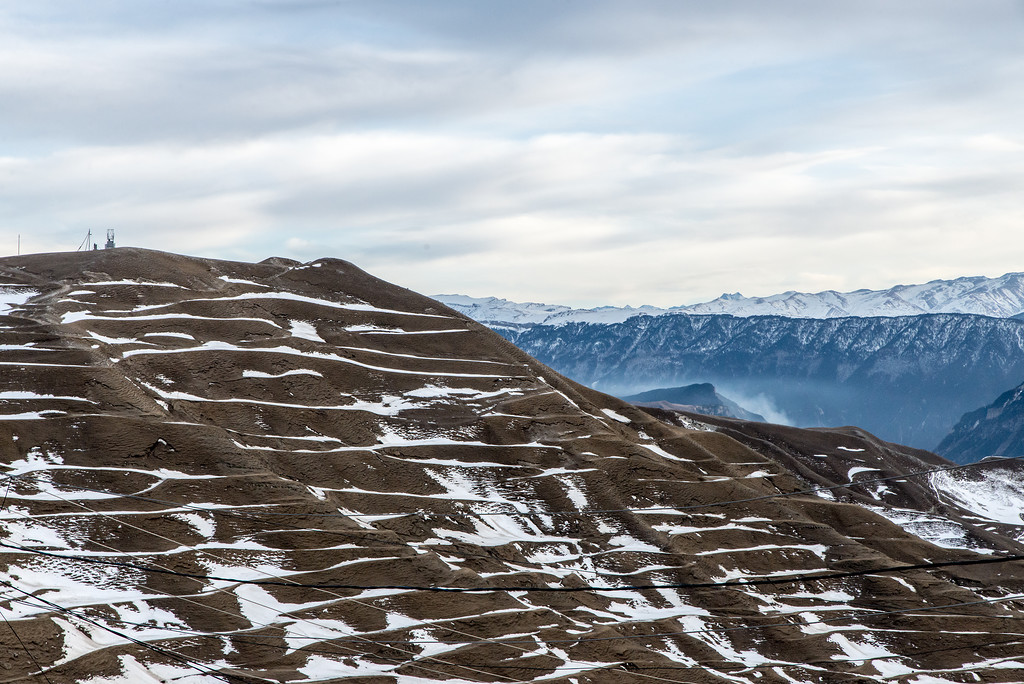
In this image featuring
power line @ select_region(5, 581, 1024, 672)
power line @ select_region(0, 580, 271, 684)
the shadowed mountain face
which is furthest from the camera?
the shadowed mountain face

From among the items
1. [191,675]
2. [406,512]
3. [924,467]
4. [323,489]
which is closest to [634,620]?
[406,512]

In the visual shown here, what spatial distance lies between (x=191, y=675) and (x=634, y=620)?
90.7 feet

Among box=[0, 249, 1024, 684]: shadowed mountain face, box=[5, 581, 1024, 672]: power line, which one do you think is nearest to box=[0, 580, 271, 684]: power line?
box=[0, 249, 1024, 684]: shadowed mountain face

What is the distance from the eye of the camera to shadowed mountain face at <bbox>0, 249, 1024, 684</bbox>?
49.4m

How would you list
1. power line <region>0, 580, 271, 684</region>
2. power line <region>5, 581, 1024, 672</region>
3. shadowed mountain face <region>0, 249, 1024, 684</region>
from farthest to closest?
shadowed mountain face <region>0, 249, 1024, 684</region> → power line <region>5, 581, 1024, 672</region> → power line <region>0, 580, 271, 684</region>

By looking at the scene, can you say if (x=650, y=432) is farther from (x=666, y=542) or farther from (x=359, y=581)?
(x=359, y=581)

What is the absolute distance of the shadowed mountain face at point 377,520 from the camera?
162 feet

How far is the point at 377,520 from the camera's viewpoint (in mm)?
62562

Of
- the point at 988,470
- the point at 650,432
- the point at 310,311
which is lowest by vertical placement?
the point at 988,470

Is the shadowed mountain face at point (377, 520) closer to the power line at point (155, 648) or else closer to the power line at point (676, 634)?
the power line at point (155, 648)

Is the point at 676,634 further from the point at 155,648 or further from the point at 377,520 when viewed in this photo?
the point at 155,648

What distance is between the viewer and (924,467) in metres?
146

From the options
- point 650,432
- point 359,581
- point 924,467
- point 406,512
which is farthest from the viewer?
point 924,467

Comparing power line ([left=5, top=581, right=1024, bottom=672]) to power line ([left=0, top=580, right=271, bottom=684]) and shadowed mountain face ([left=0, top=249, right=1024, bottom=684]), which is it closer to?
shadowed mountain face ([left=0, top=249, right=1024, bottom=684])
